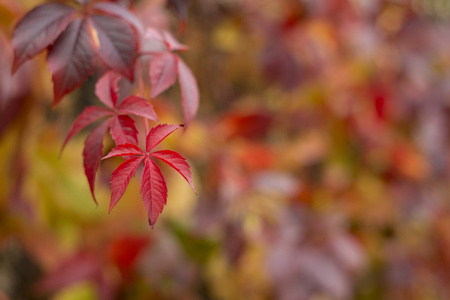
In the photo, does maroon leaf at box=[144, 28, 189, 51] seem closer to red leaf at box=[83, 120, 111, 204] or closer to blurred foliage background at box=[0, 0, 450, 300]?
red leaf at box=[83, 120, 111, 204]

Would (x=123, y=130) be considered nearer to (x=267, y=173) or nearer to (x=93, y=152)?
(x=93, y=152)

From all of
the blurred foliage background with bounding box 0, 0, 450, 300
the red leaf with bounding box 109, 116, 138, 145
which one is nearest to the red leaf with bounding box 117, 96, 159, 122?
the red leaf with bounding box 109, 116, 138, 145

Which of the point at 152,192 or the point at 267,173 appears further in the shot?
the point at 267,173

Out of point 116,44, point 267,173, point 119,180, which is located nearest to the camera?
point 119,180

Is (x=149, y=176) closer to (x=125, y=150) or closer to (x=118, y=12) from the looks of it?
(x=125, y=150)

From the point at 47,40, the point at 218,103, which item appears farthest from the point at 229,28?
the point at 47,40

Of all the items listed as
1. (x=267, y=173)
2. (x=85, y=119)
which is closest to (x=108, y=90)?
(x=85, y=119)

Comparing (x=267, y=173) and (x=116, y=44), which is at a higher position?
(x=116, y=44)

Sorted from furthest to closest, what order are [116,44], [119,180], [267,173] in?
1. [267,173]
2. [116,44]
3. [119,180]

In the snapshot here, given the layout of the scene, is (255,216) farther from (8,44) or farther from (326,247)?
(8,44)
